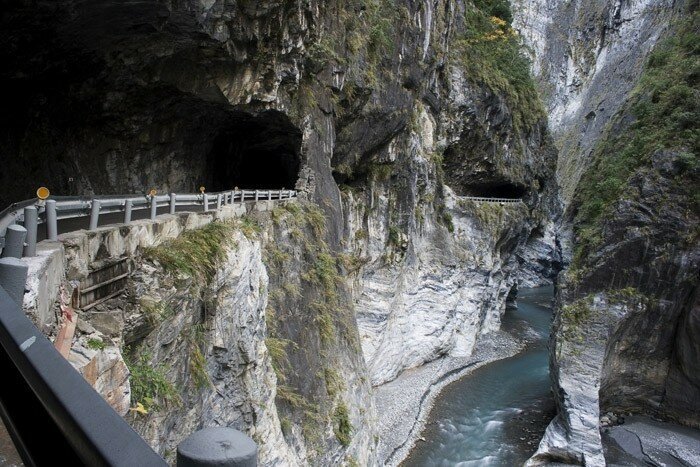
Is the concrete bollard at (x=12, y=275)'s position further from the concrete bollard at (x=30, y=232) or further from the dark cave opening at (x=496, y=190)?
the dark cave opening at (x=496, y=190)

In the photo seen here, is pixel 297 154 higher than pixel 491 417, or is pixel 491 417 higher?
pixel 297 154

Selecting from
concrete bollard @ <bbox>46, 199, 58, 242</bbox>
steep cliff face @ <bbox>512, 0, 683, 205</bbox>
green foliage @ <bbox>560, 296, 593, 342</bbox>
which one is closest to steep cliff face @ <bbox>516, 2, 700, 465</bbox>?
green foliage @ <bbox>560, 296, 593, 342</bbox>

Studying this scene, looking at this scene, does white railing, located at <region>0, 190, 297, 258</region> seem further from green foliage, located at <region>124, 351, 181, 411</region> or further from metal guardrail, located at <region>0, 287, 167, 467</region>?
metal guardrail, located at <region>0, 287, 167, 467</region>

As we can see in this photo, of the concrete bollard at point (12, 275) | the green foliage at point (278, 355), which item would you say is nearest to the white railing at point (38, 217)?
the concrete bollard at point (12, 275)

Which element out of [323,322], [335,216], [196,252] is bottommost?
[323,322]

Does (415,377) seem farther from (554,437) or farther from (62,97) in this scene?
(62,97)

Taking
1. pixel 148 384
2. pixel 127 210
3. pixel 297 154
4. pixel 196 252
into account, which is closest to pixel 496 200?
pixel 297 154

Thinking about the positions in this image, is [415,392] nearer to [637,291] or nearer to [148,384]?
[637,291]

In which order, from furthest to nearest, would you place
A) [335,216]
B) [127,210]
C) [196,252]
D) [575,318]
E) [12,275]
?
[575,318] → [335,216] → [196,252] → [127,210] → [12,275]
